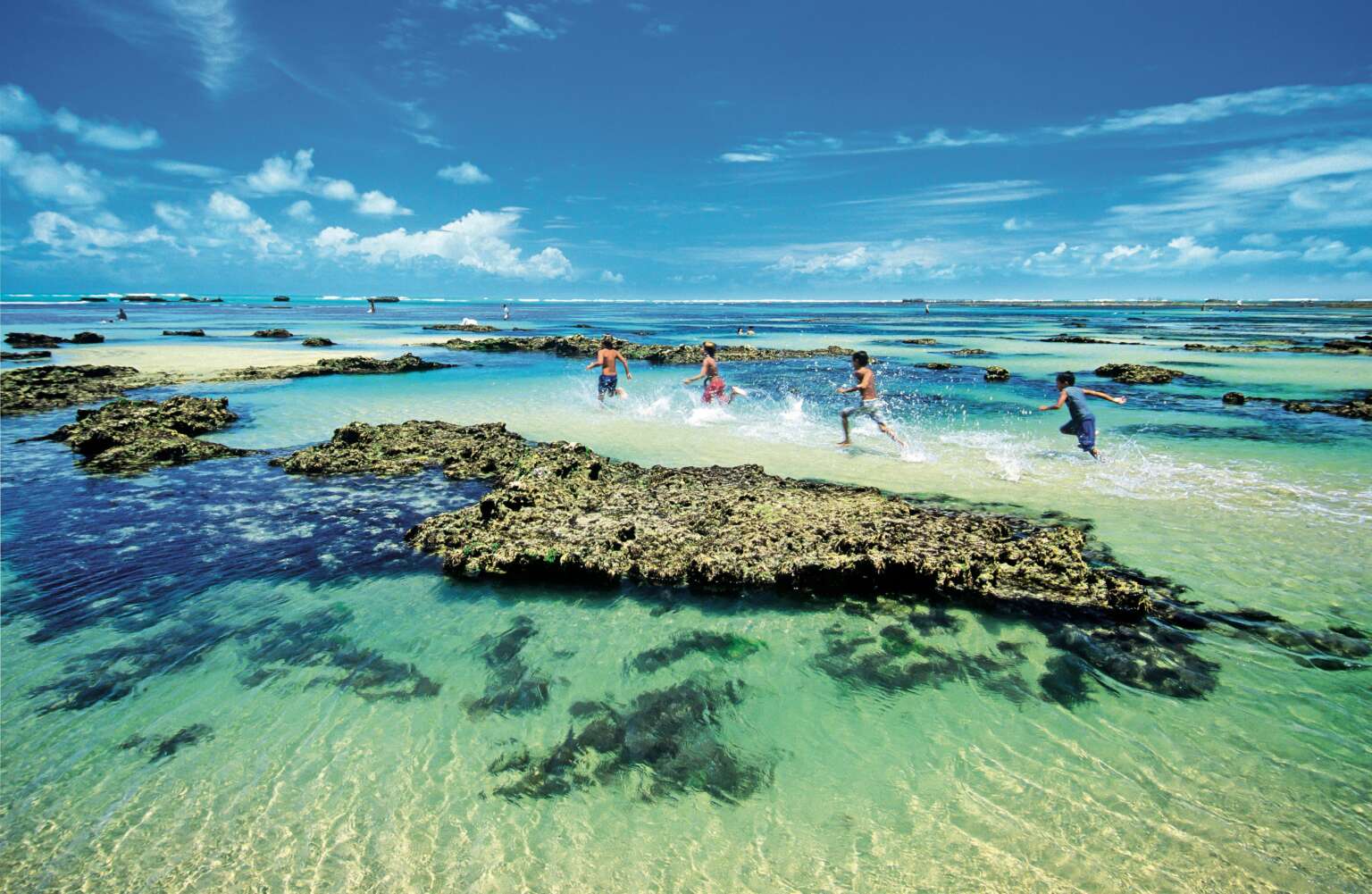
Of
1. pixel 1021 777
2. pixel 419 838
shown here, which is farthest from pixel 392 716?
pixel 1021 777

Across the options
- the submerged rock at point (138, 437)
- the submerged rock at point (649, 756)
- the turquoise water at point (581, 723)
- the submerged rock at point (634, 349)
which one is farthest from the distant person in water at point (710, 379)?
the submerged rock at point (634, 349)

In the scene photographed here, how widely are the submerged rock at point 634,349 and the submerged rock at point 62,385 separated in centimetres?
2126

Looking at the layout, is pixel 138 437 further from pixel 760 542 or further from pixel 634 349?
pixel 634 349

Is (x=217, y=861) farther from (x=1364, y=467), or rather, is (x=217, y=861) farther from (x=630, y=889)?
(x=1364, y=467)

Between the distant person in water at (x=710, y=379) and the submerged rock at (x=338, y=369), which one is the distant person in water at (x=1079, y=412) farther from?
the submerged rock at (x=338, y=369)

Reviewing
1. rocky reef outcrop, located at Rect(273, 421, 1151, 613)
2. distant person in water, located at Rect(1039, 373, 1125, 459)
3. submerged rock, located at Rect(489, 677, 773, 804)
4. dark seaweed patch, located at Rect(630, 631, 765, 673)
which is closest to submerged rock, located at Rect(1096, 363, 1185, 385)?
distant person in water, located at Rect(1039, 373, 1125, 459)

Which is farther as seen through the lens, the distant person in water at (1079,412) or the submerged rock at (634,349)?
the submerged rock at (634,349)

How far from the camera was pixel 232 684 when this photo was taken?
18.1 feet

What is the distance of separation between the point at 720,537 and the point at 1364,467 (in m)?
13.8

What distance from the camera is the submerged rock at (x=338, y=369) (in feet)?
88.2

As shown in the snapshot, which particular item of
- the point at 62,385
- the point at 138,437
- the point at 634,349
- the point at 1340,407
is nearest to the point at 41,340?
the point at 62,385

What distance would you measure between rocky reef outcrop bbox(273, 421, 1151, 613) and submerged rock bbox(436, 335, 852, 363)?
27.4m

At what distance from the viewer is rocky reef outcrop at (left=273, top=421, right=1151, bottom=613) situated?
272 inches

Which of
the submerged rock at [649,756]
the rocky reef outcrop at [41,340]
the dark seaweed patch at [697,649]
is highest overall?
the rocky reef outcrop at [41,340]
